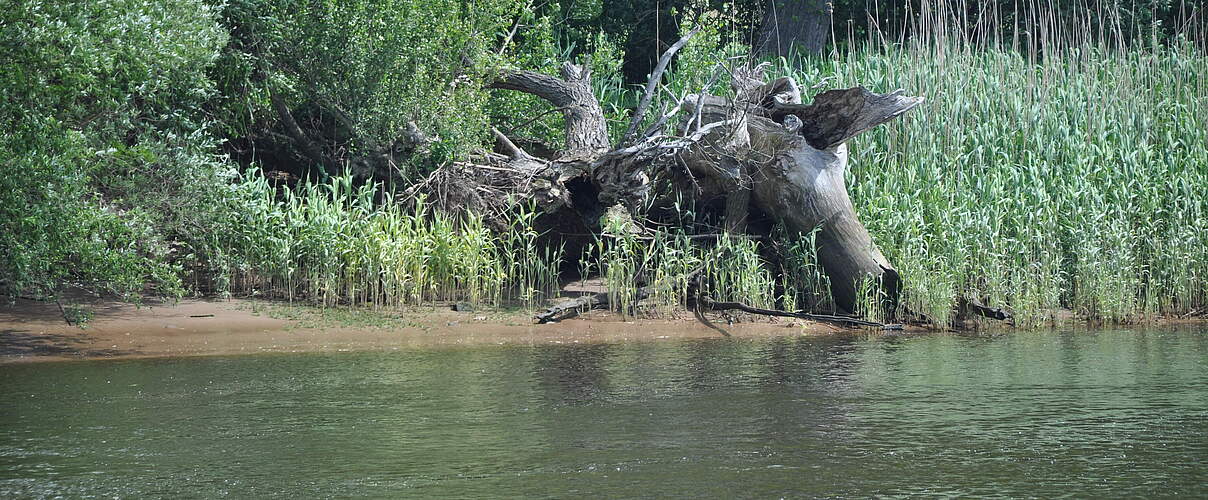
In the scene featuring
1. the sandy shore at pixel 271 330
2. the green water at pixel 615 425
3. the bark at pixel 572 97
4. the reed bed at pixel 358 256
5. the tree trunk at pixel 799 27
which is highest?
the tree trunk at pixel 799 27

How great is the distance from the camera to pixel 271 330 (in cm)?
1037

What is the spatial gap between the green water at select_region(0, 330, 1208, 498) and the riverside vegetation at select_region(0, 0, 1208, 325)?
1930mm

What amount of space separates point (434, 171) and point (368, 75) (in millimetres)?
1275

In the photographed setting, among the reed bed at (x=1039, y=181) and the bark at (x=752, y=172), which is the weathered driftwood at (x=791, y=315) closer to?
the bark at (x=752, y=172)

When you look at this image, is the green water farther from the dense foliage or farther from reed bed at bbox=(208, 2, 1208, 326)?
reed bed at bbox=(208, 2, 1208, 326)

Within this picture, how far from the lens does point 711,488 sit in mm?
4949

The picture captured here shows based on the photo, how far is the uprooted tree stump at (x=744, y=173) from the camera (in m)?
11.4

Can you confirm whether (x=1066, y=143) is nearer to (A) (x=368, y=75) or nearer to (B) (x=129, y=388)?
(A) (x=368, y=75)

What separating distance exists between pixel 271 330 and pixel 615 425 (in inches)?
202

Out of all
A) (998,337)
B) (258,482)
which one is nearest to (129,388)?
(258,482)

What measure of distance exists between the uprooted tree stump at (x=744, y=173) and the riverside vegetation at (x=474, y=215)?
0.90 ft

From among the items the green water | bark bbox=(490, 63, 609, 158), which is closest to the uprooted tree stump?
bark bbox=(490, 63, 609, 158)

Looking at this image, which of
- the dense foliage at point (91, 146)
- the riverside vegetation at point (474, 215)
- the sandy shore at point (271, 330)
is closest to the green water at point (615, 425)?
the sandy shore at point (271, 330)

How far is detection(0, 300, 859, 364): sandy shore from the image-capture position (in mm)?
9680
